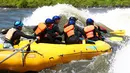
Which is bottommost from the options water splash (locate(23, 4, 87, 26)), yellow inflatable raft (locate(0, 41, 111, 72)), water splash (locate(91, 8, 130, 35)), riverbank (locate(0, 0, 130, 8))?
riverbank (locate(0, 0, 130, 8))

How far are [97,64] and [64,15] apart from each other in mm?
10554

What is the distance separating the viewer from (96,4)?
47.2 meters

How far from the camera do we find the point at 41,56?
10.5m

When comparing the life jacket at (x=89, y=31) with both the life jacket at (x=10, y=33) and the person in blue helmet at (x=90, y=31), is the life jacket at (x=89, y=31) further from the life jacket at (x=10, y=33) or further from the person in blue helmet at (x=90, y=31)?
the life jacket at (x=10, y=33)

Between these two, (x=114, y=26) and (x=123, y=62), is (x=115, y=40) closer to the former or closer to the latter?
(x=123, y=62)

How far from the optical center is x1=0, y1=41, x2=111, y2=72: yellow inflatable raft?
10188mm

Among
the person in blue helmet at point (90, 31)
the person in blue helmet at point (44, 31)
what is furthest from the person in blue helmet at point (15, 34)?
the person in blue helmet at point (90, 31)

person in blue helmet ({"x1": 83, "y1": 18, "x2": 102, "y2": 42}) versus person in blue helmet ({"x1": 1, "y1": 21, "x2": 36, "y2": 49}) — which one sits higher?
person in blue helmet ({"x1": 1, "y1": 21, "x2": 36, "y2": 49})

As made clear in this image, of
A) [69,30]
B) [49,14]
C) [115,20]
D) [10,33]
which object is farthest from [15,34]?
[115,20]

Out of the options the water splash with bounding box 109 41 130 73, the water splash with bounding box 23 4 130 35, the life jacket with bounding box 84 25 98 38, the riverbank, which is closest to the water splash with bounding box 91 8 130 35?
the water splash with bounding box 23 4 130 35

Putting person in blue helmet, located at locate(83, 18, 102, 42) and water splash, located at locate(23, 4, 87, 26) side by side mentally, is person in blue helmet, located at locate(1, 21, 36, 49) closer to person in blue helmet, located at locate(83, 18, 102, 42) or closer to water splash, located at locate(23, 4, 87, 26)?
person in blue helmet, located at locate(83, 18, 102, 42)

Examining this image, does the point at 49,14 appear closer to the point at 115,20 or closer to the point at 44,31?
the point at 115,20

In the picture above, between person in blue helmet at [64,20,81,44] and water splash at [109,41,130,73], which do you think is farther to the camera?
person in blue helmet at [64,20,81,44]

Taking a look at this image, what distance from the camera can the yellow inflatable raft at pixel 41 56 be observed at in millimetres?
10188
